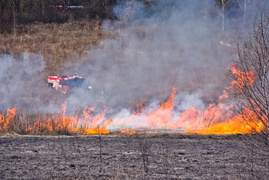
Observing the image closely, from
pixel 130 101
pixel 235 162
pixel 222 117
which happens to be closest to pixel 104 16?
pixel 130 101

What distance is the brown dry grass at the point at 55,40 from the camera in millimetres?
29875

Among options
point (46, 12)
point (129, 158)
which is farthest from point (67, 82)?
point (46, 12)

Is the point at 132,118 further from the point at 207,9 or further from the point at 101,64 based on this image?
the point at 207,9

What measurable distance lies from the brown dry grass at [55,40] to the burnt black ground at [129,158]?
17.1 metres

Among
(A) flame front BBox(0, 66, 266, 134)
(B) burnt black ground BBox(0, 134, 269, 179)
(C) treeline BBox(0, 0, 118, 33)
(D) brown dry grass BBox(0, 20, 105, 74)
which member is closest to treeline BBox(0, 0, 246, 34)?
(C) treeline BBox(0, 0, 118, 33)

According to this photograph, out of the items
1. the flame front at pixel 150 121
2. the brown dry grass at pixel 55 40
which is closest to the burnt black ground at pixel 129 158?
the flame front at pixel 150 121

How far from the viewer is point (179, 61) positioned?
2897cm

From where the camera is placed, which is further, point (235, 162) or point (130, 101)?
point (130, 101)

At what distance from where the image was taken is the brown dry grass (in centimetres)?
2988

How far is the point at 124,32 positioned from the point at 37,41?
9869 mm

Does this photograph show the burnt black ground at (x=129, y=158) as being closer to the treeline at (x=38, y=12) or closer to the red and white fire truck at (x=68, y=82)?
the red and white fire truck at (x=68, y=82)

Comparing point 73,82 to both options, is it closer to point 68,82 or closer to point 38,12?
point 68,82

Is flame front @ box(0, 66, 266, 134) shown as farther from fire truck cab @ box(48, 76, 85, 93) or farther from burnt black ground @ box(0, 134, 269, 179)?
fire truck cab @ box(48, 76, 85, 93)

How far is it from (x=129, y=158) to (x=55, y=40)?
25176mm
